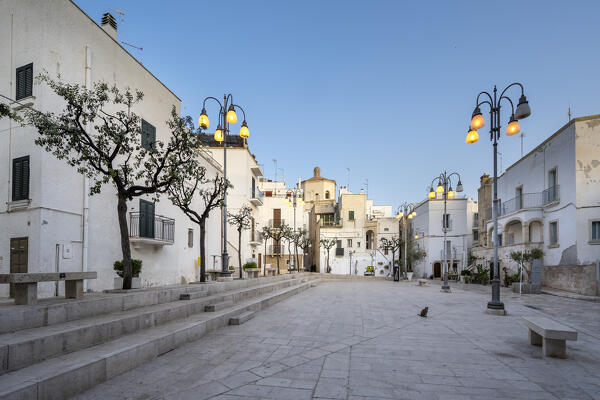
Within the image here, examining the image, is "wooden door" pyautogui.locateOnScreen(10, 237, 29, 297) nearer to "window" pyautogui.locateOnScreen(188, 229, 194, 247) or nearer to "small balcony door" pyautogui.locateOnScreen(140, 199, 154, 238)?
"small balcony door" pyautogui.locateOnScreen(140, 199, 154, 238)

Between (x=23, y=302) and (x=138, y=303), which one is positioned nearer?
(x=23, y=302)

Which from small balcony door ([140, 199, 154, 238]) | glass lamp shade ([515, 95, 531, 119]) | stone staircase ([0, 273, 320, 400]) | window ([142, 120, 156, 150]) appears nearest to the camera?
stone staircase ([0, 273, 320, 400])

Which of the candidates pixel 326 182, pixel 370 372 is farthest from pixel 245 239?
pixel 326 182

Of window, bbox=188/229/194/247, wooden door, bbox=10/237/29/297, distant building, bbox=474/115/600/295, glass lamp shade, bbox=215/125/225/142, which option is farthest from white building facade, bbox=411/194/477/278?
wooden door, bbox=10/237/29/297

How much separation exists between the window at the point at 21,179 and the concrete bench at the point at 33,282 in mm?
6718

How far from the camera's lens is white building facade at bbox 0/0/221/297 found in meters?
11.2

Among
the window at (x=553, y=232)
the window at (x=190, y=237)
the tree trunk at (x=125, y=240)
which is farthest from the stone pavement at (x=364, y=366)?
the window at (x=553, y=232)

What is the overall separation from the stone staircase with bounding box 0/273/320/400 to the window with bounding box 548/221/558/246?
73.0ft

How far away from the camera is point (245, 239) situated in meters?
32.0

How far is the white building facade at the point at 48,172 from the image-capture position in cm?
1120

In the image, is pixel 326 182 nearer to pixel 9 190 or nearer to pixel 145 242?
pixel 145 242

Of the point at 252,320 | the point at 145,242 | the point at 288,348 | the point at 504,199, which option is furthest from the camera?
the point at 504,199

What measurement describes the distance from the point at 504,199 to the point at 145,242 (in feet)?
92.1

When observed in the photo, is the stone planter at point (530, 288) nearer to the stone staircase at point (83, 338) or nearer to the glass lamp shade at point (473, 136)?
the glass lamp shade at point (473, 136)
